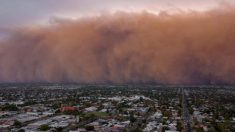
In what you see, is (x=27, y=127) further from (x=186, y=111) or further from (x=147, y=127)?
(x=186, y=111)

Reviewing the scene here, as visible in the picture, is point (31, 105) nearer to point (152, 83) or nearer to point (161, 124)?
point (161, 124)

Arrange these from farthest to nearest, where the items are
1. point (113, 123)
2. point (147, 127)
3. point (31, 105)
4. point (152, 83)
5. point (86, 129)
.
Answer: point (152, 83) < point (31, 105) < point (113, 123) < point (147, 127) < point (86, 129)

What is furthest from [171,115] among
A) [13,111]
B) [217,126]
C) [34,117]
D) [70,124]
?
[13,111]

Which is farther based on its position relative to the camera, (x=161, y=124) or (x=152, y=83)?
(x=152, y=83)

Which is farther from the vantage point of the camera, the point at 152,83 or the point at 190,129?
the point at 152,83

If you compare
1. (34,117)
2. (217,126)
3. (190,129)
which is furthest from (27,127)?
(217,126)

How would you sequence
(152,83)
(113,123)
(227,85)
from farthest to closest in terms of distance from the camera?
(152,83)
(227,85)
(113,123)

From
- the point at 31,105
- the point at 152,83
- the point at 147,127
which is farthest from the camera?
the point at 152,83

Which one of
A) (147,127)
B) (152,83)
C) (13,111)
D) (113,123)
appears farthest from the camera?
(152,83)

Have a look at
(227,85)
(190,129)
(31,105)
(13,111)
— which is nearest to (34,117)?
(13,111)
